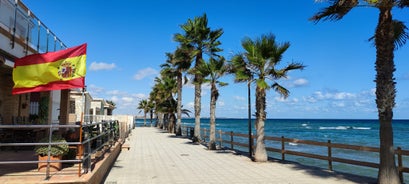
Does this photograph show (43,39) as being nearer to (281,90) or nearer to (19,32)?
(19,32)

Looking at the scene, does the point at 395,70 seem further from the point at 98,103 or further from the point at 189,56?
Result: the point at 98,103

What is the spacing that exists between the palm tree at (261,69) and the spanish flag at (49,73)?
25.9 ft

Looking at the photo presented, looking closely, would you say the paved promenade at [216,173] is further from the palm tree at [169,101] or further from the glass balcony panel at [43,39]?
the palm tree at [169,101]

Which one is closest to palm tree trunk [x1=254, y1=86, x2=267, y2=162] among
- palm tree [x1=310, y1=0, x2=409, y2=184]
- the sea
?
the sea

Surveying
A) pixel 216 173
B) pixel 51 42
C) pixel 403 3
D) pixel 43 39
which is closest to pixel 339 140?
pixel 216 173

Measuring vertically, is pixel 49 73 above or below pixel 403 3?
below

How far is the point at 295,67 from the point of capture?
44.5ft

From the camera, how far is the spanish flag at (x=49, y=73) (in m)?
6.93

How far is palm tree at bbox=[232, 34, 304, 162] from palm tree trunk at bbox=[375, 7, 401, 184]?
469 centimetres

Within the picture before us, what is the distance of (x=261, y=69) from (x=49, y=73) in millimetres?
8709

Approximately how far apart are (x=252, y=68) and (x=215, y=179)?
225 inches

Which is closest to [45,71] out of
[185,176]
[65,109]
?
[185,176]

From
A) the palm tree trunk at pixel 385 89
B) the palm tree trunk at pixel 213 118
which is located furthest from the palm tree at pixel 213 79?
the palm tree trunk at pixel 385 89

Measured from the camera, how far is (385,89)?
871 cm
